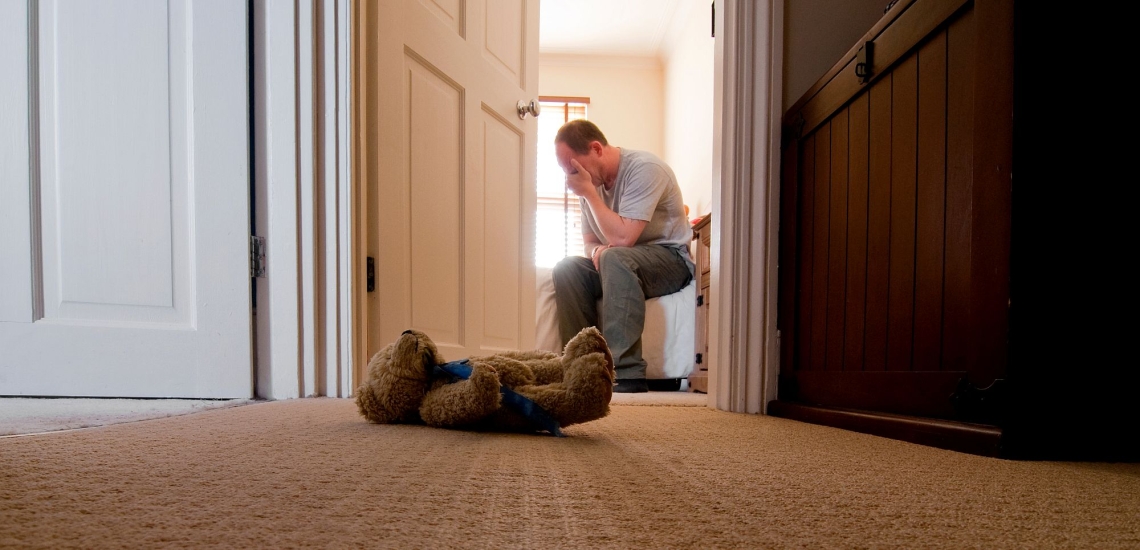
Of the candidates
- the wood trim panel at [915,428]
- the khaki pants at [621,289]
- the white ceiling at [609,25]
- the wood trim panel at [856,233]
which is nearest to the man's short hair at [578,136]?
the khaki pants at [621,289]

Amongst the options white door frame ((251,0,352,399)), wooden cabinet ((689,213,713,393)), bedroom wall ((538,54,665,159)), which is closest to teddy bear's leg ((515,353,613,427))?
white door frame ((251,0,352,399))

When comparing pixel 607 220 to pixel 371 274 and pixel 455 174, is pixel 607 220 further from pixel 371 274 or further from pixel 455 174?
pixel 371 274

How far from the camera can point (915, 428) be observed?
2.70 ft

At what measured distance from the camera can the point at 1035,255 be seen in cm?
70

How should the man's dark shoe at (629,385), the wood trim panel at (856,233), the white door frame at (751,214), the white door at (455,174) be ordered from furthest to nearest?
the man's dark shoe at (629,385) → the white door at (455,174) → the white door frame at (751,214) → the wood trim panel at (856,233)

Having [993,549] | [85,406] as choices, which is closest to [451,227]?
[85,406]

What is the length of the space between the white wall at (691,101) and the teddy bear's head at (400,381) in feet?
9.65

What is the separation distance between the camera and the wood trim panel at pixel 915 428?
→ 27.9 inches

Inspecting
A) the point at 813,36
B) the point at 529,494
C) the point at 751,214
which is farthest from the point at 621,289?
the point at 529,494

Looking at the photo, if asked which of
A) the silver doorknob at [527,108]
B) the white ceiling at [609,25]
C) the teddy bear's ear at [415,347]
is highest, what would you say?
the white ceiling at [609,25]

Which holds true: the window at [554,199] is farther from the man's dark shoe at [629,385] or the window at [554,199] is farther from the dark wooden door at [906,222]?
the dark wooden door at [906,222]

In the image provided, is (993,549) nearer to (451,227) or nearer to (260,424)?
(260,424)

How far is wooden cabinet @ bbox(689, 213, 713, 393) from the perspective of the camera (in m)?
2.31

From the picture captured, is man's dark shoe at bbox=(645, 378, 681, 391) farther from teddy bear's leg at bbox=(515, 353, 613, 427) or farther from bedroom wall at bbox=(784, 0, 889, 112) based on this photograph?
teddy bear's leg at bbox=(515, 353, 613, 427)
